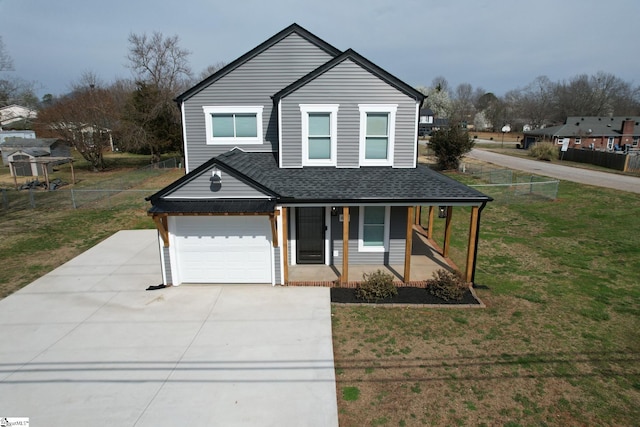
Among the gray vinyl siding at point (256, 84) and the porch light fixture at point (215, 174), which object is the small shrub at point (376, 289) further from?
the gray vinyl siding at point (256, 84)

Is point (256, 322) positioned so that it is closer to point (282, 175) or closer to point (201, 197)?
point (201, 197)

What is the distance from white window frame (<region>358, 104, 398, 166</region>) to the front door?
7.40 ft

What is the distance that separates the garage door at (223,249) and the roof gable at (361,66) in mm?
4186

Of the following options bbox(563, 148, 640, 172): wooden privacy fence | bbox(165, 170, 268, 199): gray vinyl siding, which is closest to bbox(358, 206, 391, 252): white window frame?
bbox(165, 170, 268, 199): gray vinyl siding

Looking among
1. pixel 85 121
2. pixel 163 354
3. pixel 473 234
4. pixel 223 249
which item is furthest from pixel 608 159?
pixel 85 121

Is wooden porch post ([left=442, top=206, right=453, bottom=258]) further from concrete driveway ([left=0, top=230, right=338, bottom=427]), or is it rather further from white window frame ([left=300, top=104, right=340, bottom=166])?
concrete driveway ([left=0, top=230, right=338, bottom=427])

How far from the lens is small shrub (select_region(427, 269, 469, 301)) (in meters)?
9.58

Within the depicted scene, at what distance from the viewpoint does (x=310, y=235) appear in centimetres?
1173

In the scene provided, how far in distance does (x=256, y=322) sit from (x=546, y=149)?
136ft

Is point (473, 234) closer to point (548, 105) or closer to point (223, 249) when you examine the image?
point (223, 249)

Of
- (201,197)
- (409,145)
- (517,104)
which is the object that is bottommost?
(201,197)

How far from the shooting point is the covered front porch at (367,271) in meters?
10.5

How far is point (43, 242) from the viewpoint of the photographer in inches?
574

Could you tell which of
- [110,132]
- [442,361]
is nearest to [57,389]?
[442,361]
